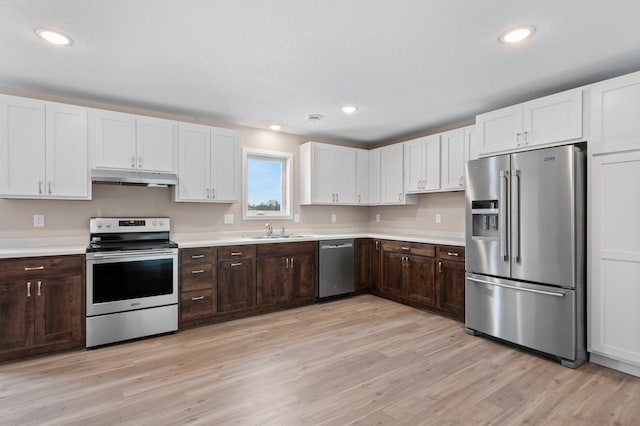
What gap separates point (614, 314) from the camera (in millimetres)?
2646

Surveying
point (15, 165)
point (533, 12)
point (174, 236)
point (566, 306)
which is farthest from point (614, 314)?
point (15, 165)

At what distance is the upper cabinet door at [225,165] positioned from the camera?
407 cm

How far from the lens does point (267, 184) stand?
4.92 metres

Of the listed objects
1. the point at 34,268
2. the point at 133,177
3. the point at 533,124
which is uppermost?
the point at 533,124

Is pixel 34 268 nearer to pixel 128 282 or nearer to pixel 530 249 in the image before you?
pixel 128 282

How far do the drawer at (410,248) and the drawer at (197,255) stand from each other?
235cm

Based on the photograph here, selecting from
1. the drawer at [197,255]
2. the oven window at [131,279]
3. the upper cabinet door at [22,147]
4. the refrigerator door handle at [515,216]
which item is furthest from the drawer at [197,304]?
the refrigerator door handle at [515,216]

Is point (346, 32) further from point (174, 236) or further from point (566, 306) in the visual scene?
point (174, 236)

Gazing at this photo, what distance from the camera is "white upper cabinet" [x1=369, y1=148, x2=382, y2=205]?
533 cm

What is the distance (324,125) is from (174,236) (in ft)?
7.98

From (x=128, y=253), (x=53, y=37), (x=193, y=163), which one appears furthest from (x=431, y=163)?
(x=53, y=37)

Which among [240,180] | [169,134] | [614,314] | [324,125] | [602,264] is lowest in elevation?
[614,314]

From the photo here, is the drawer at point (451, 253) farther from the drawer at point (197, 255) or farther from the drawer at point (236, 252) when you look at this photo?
the drawer at point (197, 255)

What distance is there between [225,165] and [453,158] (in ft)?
9.39
